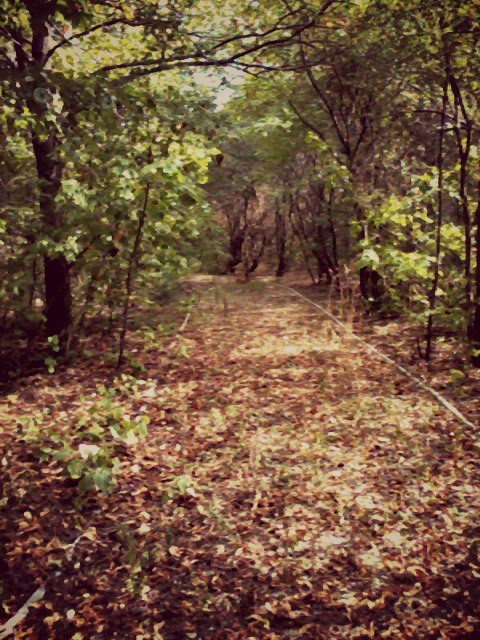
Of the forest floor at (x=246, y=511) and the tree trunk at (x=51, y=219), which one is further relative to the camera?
the tree trunk at (x=51, y=219)

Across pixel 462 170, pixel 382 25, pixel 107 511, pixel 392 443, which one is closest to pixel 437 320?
pixel 462 170

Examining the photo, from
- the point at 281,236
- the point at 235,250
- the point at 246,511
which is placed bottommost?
the point at 246,511

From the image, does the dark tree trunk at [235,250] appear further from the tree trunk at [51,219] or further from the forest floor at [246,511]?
the forest floor at [246,511]

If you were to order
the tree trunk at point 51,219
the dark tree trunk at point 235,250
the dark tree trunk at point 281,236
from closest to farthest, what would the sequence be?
the tree trunk at point 51,219, the dark tree trunk at point 281,236, the dark tree trunk at point 235,250

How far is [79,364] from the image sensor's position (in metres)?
7.59

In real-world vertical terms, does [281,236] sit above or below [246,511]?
above

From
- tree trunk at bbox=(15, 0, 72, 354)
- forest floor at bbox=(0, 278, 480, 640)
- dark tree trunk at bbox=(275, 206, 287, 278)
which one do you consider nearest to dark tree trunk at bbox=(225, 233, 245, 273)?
dark tree trunk at bbox=(275, 206, 287, 278)

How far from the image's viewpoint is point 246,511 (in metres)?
4.69

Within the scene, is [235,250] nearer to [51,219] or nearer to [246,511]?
[51,219]

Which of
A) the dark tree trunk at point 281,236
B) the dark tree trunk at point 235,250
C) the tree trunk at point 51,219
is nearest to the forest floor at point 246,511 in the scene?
the tree trunk at point 51,219

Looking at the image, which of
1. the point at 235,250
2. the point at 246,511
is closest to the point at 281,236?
the point at 235,250

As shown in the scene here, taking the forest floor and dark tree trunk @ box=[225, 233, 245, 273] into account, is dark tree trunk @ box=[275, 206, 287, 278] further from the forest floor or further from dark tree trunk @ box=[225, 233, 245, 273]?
the forest floor

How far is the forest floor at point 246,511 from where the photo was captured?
355cm

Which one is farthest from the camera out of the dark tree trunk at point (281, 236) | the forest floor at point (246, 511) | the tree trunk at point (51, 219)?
the dark tree trunk at point (281, 236)
